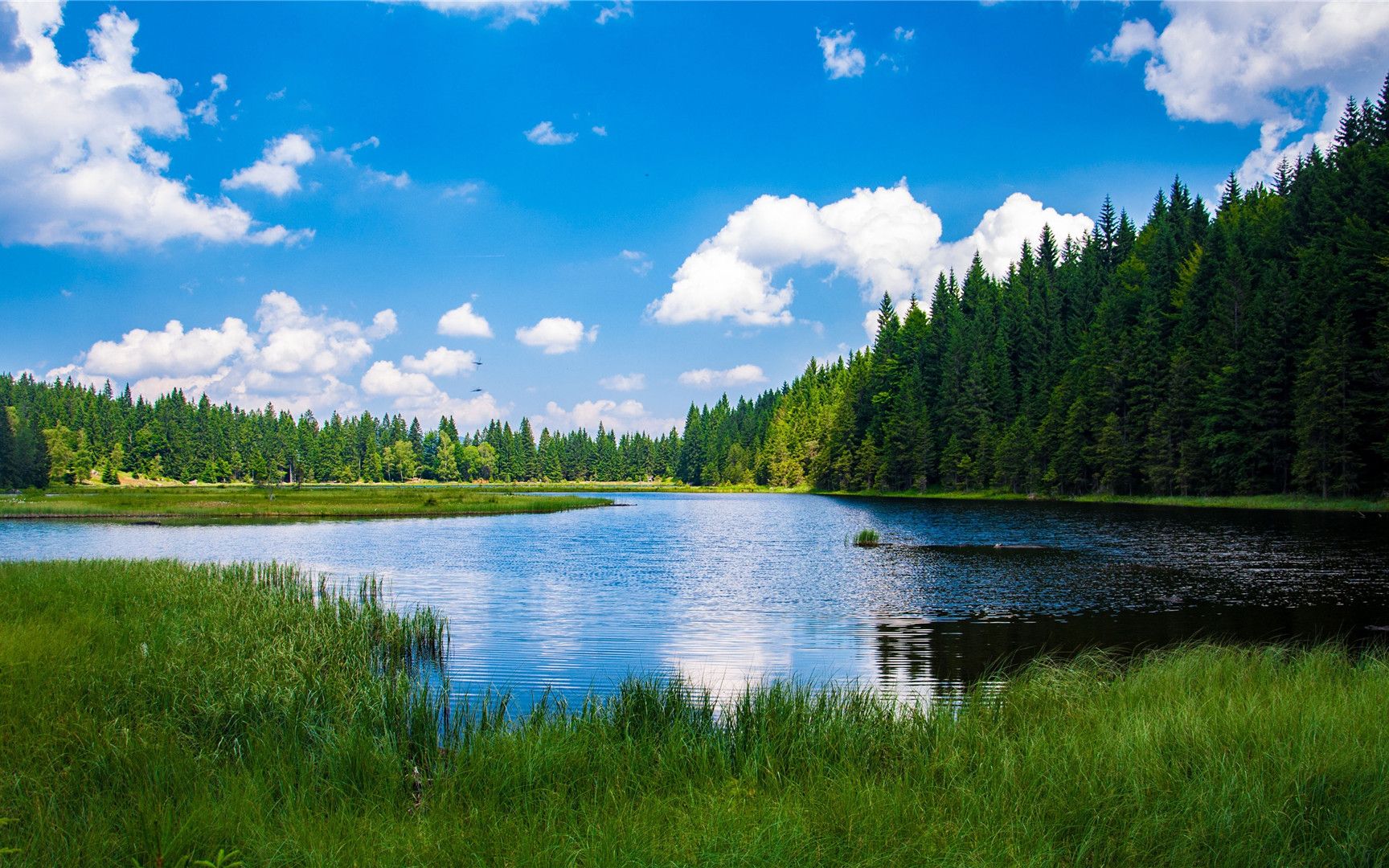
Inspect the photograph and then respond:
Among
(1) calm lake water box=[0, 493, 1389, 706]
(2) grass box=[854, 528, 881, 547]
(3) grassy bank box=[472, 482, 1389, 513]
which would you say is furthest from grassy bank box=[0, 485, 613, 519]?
(3) grassy bank box=[472, 482, 1389, 513]

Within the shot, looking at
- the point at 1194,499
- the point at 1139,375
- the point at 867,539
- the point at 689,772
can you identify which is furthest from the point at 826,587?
the point at 1139,375

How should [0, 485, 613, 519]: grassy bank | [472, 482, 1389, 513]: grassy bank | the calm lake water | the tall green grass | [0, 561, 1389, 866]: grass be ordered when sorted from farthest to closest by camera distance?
[0, 485, 613, 519]: grassy bank < [472, 482, 1389, 513]: grassy bank < the tall green grass < the calm lake water < [0, 561, 1389, 866]: grass

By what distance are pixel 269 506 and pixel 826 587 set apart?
66.7 meters

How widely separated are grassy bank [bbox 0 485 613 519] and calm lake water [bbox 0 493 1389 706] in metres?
8.22

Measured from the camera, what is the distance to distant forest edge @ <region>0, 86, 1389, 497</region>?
5828 cm

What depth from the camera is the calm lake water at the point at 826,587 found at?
58.1ft

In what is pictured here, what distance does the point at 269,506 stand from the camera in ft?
253

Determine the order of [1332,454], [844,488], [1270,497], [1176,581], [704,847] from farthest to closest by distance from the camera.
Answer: [844,488]
[1270,497]
[1332,454]
[1176,581]
[704,847]

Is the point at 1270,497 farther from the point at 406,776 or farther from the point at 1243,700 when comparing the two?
the point at 406,776

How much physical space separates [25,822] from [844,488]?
5103 inches

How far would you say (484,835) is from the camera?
20.7ft

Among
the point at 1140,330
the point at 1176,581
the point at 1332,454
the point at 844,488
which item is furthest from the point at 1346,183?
the point at 844,488

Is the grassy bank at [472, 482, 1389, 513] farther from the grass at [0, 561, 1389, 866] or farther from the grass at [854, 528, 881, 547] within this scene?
the grass at [0, 561, 1389, 866]

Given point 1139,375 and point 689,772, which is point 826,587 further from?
point 1139,375
